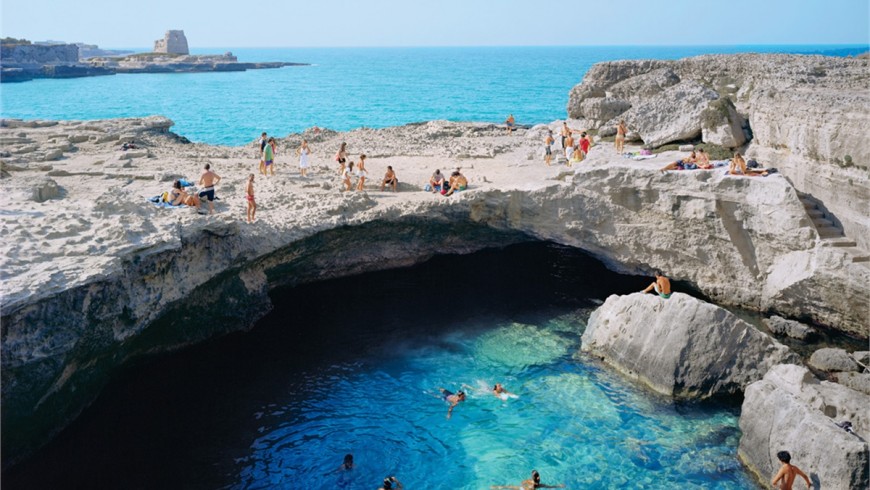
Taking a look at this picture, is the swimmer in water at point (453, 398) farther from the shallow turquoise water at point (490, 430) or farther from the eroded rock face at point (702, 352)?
the eroded rock face at point (702, 352)

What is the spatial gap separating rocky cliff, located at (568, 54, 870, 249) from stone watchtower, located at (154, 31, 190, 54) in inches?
5409

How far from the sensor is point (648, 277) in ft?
74.4

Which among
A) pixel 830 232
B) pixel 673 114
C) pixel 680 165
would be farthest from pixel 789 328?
pixel 673 114

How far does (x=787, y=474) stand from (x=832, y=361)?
215 inches

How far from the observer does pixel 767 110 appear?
2105 cm

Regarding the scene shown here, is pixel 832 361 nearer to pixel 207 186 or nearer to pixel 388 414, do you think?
pixel 388 414

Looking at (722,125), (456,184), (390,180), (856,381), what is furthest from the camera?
(722,125)

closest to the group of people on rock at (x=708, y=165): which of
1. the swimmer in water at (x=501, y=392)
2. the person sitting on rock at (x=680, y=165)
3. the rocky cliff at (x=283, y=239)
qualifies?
the person sitting on rock at (x=680, y=165)

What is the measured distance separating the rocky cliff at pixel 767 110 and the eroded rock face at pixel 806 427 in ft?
15.4

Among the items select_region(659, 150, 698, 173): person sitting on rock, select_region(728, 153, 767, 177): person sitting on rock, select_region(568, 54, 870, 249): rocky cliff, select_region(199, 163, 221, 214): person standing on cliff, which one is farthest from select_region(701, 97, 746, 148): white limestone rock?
select_region(199, 163, 221, 214): person standing on cliff

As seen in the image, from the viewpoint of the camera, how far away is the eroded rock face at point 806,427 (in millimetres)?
12648

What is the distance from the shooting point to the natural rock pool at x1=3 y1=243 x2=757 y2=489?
1448 cm

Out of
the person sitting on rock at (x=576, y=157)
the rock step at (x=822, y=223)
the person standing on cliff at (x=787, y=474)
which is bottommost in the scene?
the person standing on cliff at (x=787, y=474)

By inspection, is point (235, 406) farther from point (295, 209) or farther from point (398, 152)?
point (398, 152)
